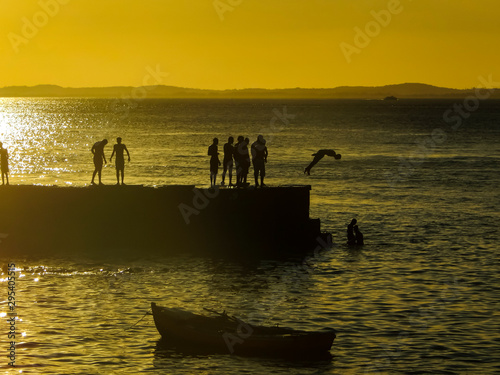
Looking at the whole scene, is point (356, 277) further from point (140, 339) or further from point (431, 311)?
point (140, 339)

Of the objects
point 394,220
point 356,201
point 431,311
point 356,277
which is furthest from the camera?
point 356,201

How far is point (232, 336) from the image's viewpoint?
22.9 metres

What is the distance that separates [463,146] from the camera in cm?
10006

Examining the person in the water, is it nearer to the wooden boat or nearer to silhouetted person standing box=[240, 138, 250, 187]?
silhouetted person standing box=[240, 138, 250, 187]

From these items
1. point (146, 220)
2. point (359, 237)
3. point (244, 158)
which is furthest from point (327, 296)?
point (146, 220)

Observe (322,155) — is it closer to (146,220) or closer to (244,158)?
(244,158)

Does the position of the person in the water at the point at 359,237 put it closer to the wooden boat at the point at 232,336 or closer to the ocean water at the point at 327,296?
the ocean water at the point at 327,296

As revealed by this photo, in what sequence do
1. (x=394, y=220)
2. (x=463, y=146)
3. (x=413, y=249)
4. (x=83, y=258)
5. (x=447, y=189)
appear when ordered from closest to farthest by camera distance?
(x=83, y=258) < (x=413, y=249) < (x=394, y=220) < (x=447, y=189) < (x=463, y=146)

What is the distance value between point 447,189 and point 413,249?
2209 cm

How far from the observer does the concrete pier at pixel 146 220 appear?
35156 mm

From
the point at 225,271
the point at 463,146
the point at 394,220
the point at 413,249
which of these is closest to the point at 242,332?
the point at 225,271

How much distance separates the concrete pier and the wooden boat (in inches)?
457

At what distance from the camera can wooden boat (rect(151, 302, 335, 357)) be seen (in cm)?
2259

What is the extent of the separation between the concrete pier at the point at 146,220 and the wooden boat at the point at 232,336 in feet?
38.1
